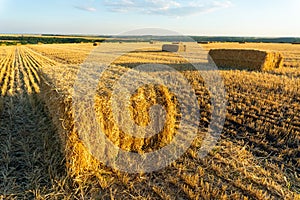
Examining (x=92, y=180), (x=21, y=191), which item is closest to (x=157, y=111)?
(x=92, y=180)

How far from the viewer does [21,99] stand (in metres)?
8.91

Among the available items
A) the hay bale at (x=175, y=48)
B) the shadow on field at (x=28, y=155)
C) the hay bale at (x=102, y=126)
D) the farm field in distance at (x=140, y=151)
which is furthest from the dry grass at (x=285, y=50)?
the shadow on field at (x=28, y=155)

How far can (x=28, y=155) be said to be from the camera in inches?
195

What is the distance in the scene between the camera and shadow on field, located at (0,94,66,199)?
13.3 ft

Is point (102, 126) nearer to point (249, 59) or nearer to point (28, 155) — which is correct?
point (28, 155)

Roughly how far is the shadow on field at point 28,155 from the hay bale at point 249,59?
13.3 metres

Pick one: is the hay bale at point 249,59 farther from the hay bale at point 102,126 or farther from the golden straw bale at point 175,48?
the golden straw bale at point 175,48

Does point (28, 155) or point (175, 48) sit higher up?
point (175, 48)

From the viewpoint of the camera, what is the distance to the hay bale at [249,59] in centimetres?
1578

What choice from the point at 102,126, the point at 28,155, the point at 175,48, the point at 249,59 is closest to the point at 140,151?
the point at 102,126

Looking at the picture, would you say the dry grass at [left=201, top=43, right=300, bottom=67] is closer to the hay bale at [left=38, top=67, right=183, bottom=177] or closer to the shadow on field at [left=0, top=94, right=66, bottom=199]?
the hay bale at [left=38, top=67, right=183, bottom=177]

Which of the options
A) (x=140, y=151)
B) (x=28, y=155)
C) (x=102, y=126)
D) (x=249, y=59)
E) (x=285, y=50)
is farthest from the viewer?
(x=285, y=50)

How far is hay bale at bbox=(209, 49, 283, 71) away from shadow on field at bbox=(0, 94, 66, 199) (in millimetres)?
13283

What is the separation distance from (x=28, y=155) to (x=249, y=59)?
48.9ft
